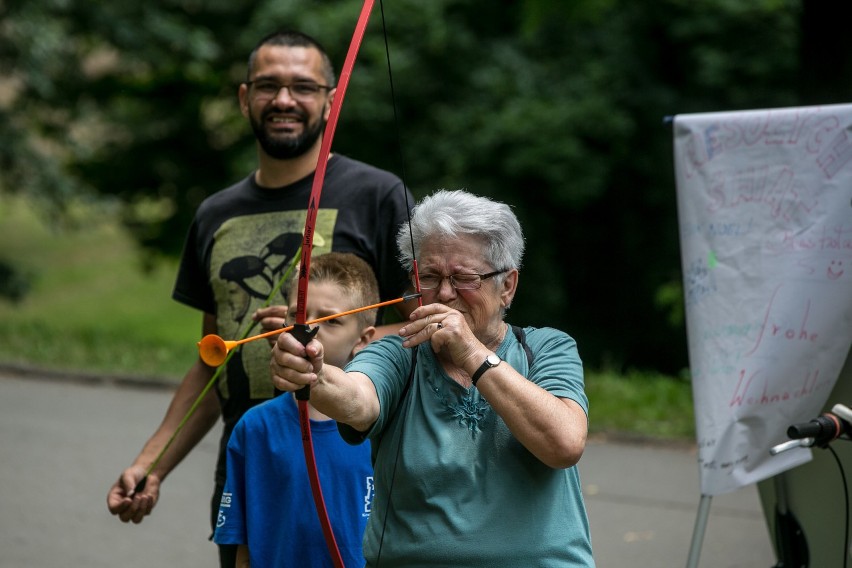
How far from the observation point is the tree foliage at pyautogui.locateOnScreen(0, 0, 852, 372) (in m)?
11.2

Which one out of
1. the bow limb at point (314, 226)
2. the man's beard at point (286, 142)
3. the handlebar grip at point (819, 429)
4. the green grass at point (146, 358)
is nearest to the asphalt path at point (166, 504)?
the green grass at point (146, 358)

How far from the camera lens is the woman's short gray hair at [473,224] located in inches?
91.7

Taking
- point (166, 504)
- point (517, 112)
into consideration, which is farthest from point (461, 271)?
point (517, 112)

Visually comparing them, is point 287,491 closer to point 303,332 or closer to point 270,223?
point 270,223

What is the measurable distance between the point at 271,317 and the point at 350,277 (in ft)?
0.67

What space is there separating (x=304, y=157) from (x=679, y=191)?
1.23 meters

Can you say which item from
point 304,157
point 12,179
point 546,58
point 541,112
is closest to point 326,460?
point 304,157

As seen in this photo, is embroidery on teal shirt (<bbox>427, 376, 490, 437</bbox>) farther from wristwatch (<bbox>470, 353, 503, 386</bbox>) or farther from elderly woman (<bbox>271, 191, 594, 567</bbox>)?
wristwatch (<bbox>470, 353, 503, 386</bbox>)

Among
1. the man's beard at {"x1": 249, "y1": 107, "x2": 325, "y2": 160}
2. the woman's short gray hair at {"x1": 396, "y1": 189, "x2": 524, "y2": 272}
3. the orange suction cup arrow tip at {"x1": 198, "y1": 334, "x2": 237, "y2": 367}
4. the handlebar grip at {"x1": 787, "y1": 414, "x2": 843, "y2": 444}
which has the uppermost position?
the man's beard at {"x1": 249, "y1": 107, "x2": 325, "y2": 160}

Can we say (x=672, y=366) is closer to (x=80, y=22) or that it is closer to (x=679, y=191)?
(x=80, y=22)

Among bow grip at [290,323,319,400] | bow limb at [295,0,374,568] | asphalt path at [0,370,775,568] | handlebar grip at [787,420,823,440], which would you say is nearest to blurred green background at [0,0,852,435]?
asphalt path at [0,370,775,568]

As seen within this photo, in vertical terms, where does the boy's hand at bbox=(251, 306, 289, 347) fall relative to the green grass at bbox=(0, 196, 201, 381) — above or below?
above

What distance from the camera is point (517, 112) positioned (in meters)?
11.2

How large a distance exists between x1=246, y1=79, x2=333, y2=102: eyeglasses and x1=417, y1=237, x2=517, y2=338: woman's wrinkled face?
0.97 meters
